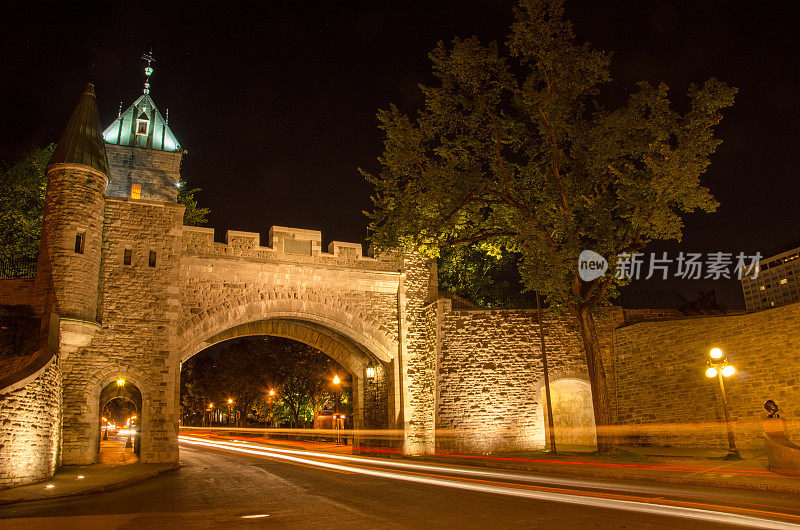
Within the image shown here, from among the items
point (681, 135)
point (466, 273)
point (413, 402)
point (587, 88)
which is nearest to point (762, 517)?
point (681, 135)

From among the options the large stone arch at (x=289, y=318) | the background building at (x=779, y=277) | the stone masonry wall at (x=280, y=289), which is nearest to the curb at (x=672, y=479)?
the large stone arch at (x=289, y=318)

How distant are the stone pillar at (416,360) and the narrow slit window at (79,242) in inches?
440

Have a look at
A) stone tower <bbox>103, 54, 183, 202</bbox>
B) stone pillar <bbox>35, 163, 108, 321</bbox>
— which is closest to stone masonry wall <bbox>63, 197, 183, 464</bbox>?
stone pillar <bbox>35, 163, 108, 321</bbox>

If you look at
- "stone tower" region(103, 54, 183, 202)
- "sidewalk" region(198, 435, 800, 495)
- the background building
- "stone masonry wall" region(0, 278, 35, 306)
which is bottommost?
"sidewalk" region(198, 435, 800, 495)

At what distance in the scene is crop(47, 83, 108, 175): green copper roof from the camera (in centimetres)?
1844

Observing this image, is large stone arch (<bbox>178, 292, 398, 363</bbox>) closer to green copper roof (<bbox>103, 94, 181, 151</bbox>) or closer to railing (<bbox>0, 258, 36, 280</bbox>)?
railing (<bbox>0, 258, 36, 280</bbox>)

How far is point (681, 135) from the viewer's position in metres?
16.6

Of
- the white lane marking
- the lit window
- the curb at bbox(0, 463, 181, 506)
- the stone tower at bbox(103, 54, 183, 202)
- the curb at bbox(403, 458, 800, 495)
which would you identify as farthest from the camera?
the lit window

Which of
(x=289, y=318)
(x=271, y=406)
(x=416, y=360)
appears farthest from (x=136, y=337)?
(x=271, y=406)

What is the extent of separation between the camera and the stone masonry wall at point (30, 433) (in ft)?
40.3

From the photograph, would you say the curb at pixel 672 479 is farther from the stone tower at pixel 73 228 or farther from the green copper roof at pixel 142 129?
the green copper roof at pixel 142 129

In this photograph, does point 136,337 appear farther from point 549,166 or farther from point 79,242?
point 549,166

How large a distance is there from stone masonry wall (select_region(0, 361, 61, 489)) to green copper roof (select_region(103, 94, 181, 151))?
16.7 m

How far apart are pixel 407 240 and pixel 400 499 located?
1216 cm
